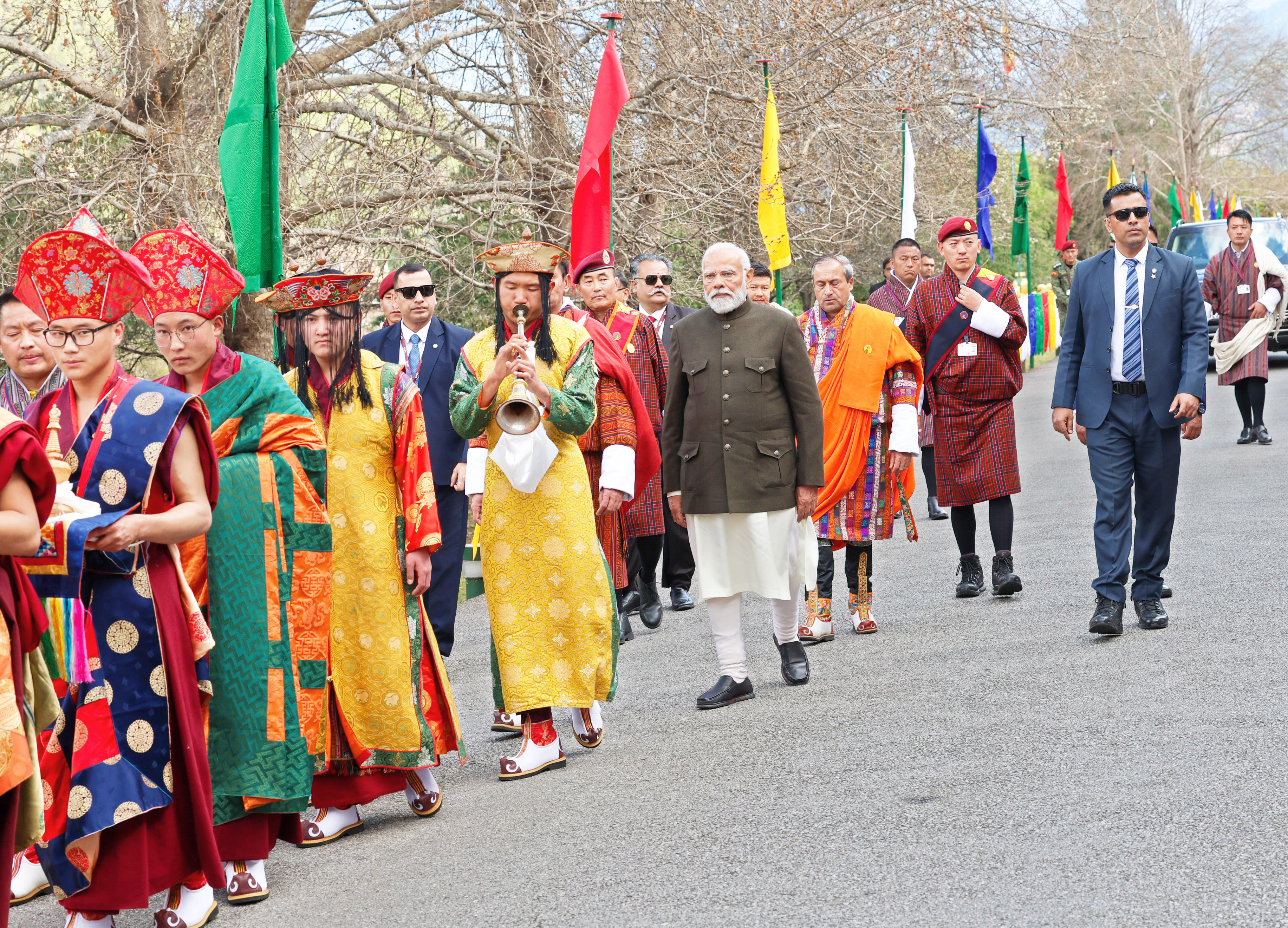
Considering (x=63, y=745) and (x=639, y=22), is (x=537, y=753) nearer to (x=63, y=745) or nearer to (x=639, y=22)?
(x=63, y=745)

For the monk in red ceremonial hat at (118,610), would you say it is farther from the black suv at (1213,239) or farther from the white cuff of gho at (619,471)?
the black suv at (1213,239)

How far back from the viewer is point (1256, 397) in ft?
43.7

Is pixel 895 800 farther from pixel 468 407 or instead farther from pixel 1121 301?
pixel 1121 301

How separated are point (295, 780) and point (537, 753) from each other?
1.32 metres

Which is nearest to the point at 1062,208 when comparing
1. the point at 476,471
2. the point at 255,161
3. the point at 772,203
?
the point at 772,203

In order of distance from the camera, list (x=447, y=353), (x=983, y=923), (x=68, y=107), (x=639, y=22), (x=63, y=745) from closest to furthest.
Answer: (x=983, y=923) → (x=63, y=745) → (x=447, y=353) → (x=68, y=107) → (x=639, y=22)

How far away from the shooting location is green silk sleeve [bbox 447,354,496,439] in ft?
17.6

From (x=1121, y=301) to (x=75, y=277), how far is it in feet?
16.2

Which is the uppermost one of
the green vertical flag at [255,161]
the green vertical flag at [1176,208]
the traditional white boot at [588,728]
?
the green vertical flag at [1176,208]

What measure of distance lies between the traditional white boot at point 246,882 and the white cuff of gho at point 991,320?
17.2 feet

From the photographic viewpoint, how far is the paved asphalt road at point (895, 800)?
373 centimetres

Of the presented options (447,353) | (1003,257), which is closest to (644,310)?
(447,353)

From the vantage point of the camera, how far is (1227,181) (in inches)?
2438

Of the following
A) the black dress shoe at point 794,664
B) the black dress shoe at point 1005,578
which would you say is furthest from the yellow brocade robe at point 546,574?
the black dress shoe at point 1005,578
